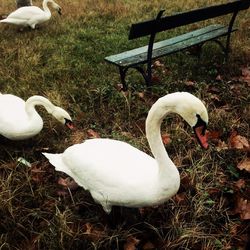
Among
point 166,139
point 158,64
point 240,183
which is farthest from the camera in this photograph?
point 158,64

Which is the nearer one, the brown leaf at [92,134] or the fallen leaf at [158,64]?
the brown leaf at [92,134]

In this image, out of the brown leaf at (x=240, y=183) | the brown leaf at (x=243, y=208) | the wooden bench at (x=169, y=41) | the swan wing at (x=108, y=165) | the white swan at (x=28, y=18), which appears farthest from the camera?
the white swan at (x=28, y=18)

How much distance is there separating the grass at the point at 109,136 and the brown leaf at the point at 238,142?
7 centimetres

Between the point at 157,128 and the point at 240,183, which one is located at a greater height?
the point at 157,128

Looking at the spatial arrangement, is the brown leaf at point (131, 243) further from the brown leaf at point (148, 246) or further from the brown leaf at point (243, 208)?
the brown leaf at point (243, 208)

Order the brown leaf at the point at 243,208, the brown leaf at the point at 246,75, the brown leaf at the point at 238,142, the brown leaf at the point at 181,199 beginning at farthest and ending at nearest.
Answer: the brown leaf at the point at 246,75 < the brown leaf at the point at 238,142 < the brown leaf at the point at 181,199 < the brown leaf at the point at 243,208

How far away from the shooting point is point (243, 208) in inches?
144

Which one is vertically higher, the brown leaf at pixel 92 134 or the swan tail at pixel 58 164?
the swan tail at pixel 58 164

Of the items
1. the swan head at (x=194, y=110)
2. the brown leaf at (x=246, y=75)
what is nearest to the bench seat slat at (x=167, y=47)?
the brown leaf at (x=246, y=75)

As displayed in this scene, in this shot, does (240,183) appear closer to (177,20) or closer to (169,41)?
(177,20)

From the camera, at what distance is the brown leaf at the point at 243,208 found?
3598mm

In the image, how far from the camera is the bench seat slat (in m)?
5.82

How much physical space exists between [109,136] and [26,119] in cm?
Result: 91

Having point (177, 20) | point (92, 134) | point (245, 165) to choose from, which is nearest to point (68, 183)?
point (92, 134)
